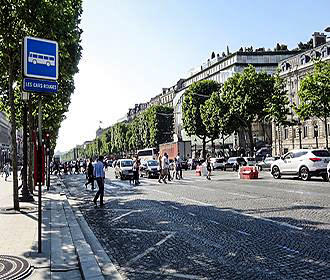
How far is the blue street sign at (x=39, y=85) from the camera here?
699cm

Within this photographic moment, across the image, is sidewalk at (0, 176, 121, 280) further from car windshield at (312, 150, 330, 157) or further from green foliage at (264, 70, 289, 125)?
green foliage at (264, 70, 289, 125)

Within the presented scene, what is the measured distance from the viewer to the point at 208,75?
99812mm

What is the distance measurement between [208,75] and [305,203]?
89.2m

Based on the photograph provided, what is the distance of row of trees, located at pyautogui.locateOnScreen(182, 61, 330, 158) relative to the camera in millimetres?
35781

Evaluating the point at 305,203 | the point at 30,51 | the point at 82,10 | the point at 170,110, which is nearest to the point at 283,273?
the point at 30,51

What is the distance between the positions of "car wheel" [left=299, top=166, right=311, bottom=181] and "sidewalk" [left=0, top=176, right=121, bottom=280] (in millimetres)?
15530

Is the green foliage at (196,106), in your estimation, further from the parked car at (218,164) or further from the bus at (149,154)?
the parked car at (218,164)

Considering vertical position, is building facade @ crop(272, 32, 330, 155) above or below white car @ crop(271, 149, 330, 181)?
above

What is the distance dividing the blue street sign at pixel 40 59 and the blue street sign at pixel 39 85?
81 millimetres

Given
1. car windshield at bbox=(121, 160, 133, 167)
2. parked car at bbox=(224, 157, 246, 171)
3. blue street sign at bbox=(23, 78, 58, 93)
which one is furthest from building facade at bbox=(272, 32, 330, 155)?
blue street sign at bbox=(23, 78, 58, 93)

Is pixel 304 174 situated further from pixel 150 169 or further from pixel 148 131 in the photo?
pixel 148 131

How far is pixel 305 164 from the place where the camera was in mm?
23125

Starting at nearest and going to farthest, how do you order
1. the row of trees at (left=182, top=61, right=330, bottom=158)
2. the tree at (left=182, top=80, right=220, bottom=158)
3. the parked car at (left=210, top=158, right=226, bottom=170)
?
the row of trees at (left=182, top=61, right=330, bottom=158)
the parked car at (left=210, top=158, right=226, bottom=170)
the tree at (left=182, top=80, right=220, bottom=158)

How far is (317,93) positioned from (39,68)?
3242 centimetres
